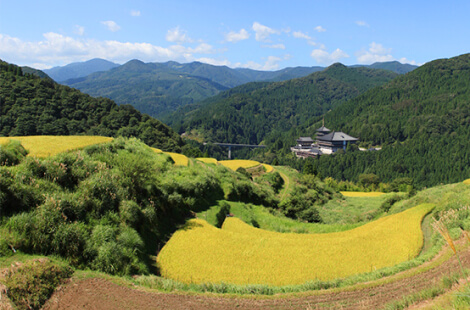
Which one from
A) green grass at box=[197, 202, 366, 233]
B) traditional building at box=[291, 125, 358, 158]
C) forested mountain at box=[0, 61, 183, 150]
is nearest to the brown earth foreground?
green grass at box=[197, 202, 366, 233]

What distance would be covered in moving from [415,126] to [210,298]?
146105 millimetres

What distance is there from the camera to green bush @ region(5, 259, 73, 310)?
25.9 feet

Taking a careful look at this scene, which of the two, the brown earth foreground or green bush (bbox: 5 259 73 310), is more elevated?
green bush (bbox: 5 259 73 310)

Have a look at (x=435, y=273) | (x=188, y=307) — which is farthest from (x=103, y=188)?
(x=435, y=273)

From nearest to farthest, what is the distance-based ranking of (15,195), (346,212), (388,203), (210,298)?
(210,298) → (15,195) → (388,203) → (346,212)

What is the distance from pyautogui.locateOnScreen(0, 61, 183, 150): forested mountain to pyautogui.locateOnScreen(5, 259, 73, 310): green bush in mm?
54138

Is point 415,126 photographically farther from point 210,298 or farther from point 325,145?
point 210,298

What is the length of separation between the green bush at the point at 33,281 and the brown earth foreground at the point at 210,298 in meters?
0.28

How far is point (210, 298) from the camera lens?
30.1 ft

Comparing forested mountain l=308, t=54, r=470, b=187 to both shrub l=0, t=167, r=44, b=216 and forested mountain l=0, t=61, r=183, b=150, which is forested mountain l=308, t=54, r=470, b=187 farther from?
shrub l=0, t=167, r=44, b=216

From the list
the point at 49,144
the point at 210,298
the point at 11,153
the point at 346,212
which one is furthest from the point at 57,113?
the point at 210,298

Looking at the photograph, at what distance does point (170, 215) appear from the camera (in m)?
18.3

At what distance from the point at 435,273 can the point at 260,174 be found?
1408 inches

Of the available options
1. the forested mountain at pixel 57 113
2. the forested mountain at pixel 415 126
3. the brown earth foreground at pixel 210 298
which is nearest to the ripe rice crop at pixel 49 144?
the brown earth foreground at pixel 210 298
